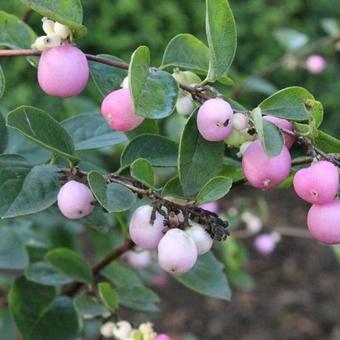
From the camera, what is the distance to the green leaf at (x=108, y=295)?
33.2 inches

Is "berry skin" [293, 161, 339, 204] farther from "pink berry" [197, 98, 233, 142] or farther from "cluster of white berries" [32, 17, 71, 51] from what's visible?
"cluster of white berries" [32, 17, 71, 51]

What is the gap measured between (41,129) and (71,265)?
11.6 inches

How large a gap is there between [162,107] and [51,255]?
0.37 metres

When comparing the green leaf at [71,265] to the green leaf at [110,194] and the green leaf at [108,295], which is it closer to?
the green leaf at [108,295]

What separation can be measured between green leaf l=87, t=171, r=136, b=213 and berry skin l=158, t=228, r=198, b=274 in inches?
1.8

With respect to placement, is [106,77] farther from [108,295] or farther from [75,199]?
[108,295]

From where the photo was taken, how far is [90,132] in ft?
2.71

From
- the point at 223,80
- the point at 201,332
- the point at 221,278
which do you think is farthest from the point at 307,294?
the point at 223,80

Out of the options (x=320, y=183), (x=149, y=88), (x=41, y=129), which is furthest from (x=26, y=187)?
(x=320, y=183)

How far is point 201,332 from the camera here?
2.54 metres

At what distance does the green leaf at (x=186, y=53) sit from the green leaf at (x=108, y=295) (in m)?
0.29

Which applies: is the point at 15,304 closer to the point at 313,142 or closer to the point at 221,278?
the point at 221,278

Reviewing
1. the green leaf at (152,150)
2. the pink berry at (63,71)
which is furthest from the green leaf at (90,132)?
the pink berry at (63,71)

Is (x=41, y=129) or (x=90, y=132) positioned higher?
(x=41, y=129)
